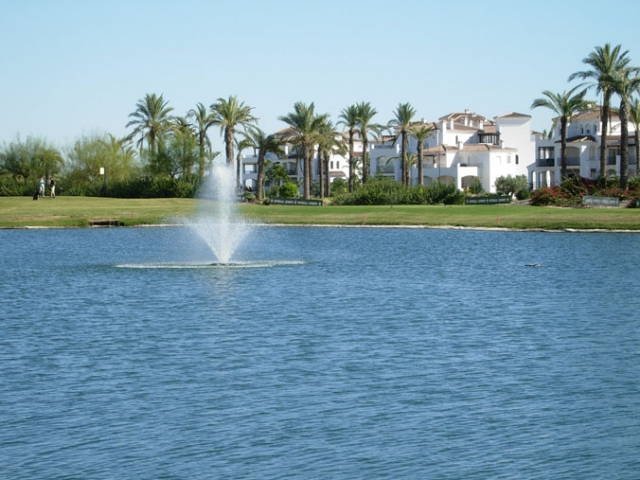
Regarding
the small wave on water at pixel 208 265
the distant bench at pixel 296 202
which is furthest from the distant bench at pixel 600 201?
the small wave on water at pixel 208 265

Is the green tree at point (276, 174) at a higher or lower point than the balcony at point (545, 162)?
lower

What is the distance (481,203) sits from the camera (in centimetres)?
10244

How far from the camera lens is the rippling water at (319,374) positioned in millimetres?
17078

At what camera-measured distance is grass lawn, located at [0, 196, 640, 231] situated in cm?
7706

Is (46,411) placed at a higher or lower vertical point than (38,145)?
lower

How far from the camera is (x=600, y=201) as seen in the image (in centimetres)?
9038

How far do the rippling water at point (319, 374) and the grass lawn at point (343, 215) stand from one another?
102 ft

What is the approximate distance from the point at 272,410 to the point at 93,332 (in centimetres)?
1078

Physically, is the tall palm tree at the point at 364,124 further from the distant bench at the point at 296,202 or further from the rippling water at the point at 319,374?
the rippling water at the point at 319,374

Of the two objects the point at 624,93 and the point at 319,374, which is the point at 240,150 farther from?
the point at 319,374

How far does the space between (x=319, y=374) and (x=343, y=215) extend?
66.3 m

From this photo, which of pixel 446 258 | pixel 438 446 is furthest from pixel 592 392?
pixel 446 258

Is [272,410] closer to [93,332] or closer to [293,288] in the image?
[93,332]

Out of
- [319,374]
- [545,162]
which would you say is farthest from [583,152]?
[319,374]
